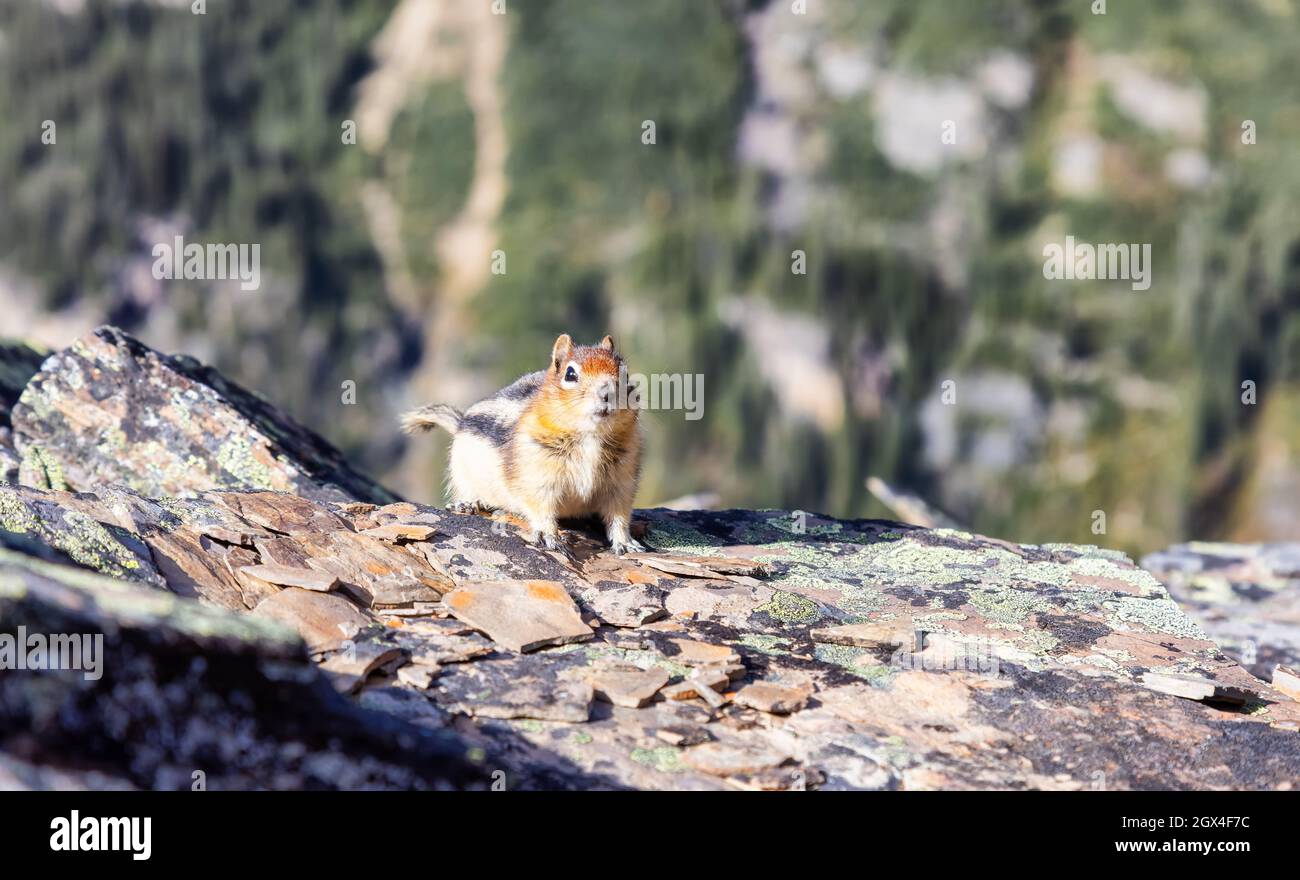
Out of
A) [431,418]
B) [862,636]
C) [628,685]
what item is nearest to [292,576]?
[628,685]

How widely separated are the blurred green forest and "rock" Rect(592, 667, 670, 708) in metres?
36.1

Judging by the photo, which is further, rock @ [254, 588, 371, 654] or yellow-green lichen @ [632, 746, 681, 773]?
rock @ [254, 588, 371, 654]

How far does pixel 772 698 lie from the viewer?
6.77m

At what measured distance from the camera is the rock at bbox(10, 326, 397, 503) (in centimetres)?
995

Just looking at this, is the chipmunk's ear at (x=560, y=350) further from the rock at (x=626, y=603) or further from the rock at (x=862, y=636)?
the rock at (x=862, y=636)

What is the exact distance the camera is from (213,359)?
169 feet

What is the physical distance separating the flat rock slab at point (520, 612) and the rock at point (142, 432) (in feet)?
8.47

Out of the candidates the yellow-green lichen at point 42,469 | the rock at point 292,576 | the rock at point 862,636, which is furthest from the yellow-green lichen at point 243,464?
the rock at point 862,636

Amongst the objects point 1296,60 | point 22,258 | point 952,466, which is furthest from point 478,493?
point 22,258

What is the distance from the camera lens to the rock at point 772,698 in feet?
22.0

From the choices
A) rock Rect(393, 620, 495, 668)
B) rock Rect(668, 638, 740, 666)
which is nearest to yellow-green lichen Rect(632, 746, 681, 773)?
rock Rect(668, 638, 740, 666)

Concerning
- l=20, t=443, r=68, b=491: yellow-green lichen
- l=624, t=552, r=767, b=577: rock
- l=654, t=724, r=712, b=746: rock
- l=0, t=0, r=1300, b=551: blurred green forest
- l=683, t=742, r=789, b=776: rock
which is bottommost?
l=683, t=742, r=789, b=776: rock

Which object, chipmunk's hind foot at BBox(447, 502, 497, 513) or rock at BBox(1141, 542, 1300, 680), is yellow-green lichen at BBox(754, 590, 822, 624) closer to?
chipmunk's hind foot at BBox(447, 502, 497, 513)
